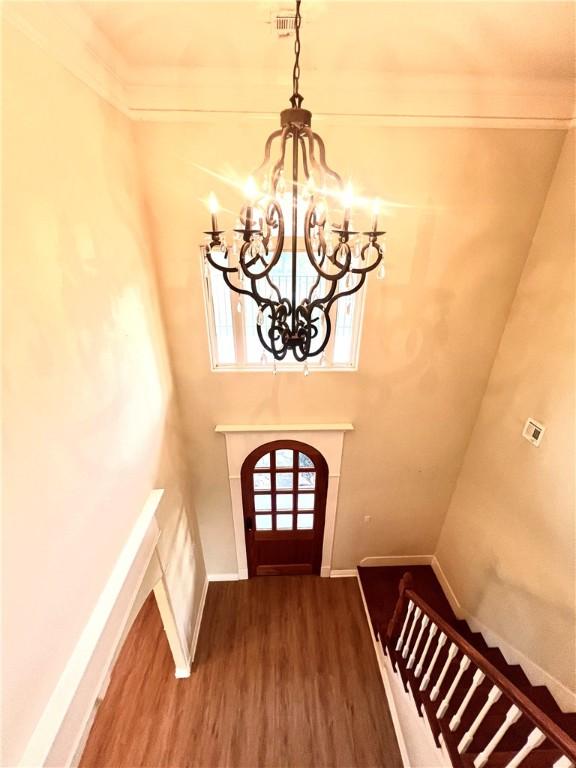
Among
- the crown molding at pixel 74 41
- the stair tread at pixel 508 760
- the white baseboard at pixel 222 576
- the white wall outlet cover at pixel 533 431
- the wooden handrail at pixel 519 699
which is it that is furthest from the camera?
the white baseboard at pixel 222 576

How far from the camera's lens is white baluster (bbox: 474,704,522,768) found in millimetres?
1579

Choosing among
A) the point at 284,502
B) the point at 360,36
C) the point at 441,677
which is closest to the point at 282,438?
the point at 284,502

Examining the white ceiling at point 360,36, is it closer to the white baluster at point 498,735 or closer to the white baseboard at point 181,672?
the white baluster at point 498,735

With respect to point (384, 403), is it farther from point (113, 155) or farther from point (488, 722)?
point (113, 155)

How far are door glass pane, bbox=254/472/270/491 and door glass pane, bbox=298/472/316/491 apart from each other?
35 cm

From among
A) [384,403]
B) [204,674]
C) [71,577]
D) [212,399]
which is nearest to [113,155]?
[212,399]

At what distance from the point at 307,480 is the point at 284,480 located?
0.82 feet

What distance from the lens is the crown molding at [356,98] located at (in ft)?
6.53

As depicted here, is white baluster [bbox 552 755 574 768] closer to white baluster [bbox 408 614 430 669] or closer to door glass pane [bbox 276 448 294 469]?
white baluster [bbox 408 614 430 669]

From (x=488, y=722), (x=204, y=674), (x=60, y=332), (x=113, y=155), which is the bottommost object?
(x=204, y=674)

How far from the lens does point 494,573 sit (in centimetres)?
301

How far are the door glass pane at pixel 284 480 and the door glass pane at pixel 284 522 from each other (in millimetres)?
432

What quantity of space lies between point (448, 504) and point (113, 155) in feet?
14.2

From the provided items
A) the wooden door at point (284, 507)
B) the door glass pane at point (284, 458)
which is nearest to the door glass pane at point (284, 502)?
the wooden door at point (284, 507)
